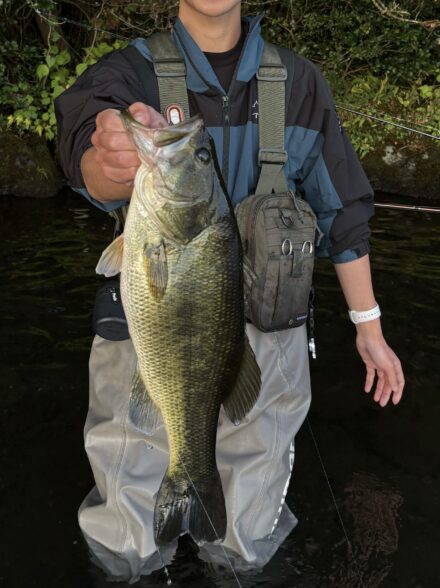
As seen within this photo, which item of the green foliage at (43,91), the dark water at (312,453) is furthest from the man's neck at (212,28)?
the green foliage at (43,91)

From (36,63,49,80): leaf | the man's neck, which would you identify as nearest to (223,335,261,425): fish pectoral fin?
the man's neck

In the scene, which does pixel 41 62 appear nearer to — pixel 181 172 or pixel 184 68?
pixel 184 68

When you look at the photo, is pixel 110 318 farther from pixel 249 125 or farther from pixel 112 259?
pixel 249 125

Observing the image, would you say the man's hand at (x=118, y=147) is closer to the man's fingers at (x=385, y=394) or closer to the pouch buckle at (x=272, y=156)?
the pouch buckle at (x=272, y=156)

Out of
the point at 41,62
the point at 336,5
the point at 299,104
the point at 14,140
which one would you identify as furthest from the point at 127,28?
the point at 299,104

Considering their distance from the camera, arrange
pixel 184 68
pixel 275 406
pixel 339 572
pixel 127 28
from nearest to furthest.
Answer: pixel 184 68, pixel 275 406, pixel 339 572, pixel 127 28

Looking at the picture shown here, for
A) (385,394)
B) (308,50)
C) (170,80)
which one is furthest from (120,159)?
(308,50)

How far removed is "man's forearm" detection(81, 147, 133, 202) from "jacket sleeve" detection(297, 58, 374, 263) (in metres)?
0.94

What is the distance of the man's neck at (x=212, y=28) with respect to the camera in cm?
270

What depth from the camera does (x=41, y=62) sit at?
1052 centimetres

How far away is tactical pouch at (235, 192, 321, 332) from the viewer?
2.64 metres

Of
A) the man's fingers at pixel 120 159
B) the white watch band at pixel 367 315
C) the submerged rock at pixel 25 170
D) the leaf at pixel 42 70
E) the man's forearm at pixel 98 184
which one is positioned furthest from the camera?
the leaf at pixel 42 70

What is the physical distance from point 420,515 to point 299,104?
7.49 ft

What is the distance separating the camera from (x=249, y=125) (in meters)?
2.75
